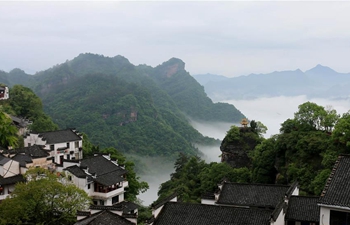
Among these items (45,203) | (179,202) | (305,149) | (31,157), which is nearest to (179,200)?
(179,202)

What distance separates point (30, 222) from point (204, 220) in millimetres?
11443

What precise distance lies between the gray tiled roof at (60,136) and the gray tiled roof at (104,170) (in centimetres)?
854

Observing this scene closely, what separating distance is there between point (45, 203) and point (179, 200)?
10867 millimetres

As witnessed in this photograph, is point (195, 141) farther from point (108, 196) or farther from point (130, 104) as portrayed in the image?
point (108, 196)

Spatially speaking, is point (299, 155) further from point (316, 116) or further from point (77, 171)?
point (77, 171)

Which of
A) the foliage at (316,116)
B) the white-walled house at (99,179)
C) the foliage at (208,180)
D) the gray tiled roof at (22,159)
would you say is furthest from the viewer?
the foliage at (208,180)

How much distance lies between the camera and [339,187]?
16.4 metres

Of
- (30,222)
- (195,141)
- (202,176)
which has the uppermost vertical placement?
(30,222)

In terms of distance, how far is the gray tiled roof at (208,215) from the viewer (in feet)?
67.1

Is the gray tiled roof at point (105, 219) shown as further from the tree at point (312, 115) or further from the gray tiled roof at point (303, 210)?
the tree at point (312, 115)

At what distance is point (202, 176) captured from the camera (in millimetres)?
48562

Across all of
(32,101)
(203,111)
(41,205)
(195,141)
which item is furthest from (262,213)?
(203,111)

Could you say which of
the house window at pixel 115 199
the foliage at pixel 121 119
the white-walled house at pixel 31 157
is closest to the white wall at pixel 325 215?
the house window at pixel 115 199

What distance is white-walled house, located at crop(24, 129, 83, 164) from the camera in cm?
4431
